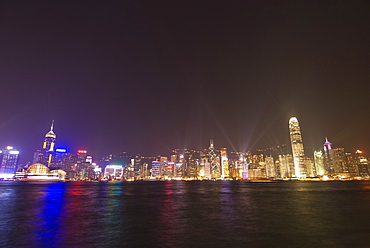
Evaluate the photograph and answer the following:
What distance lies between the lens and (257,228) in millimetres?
21594

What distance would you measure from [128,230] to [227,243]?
930cm

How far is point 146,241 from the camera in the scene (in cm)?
1742

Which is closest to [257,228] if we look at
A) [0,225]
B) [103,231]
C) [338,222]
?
[338,222]

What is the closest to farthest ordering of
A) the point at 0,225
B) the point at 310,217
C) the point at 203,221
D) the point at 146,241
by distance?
the point at 146,241 → the point at 0,225 → the point at 203,221 → the point at 310,217

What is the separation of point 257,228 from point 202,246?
783cm

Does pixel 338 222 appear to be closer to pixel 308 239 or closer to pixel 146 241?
pixel 308 239

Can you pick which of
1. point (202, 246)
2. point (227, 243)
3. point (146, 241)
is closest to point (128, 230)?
point (146, 241)

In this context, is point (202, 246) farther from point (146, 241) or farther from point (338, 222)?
point (338, 222)

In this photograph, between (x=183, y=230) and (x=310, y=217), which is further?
(x=310, y=217)

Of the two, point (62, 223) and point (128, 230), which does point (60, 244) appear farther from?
point (62, 223)

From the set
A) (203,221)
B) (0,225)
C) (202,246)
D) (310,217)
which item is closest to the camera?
(202,246)

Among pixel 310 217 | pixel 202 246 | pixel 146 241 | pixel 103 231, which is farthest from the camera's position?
pixel 310 217

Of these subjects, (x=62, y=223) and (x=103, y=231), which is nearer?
(x=103, y=231)

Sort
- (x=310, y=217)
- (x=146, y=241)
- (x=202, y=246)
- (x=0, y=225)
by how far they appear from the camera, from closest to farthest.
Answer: (x=202, y=246) < (x=146, y=241) < (x=0, y=225) < (x=310, y=217)
